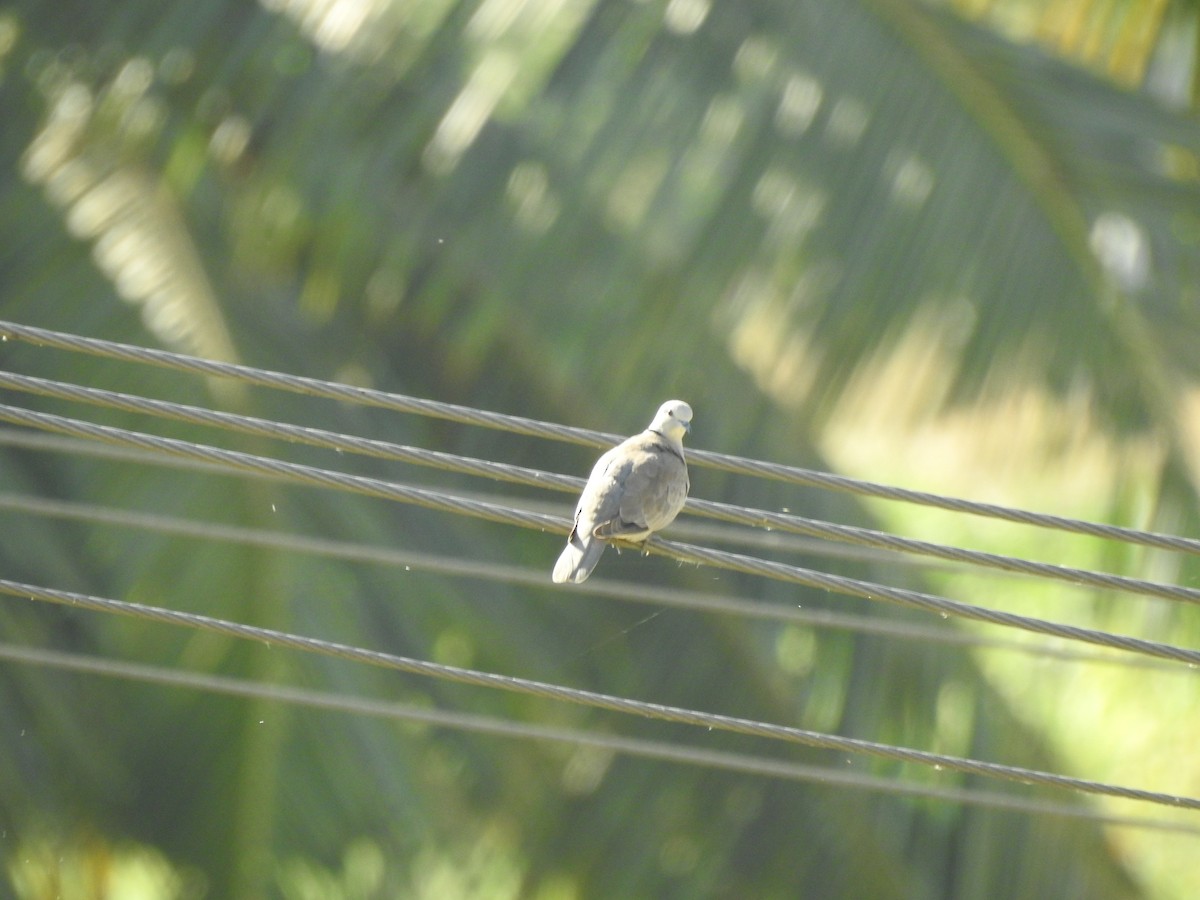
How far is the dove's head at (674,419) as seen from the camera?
17.1 feet

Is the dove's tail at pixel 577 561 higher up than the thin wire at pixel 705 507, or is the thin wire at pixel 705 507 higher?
the thin wire at pixel 705 507

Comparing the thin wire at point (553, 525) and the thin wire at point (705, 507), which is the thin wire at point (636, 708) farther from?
the thin wire at point (705, 507)

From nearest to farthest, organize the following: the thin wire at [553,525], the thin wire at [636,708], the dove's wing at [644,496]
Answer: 1. the thin wire at [553,525]
2. the thin wire at [636,708]
3. the dove's wing at [644,496]

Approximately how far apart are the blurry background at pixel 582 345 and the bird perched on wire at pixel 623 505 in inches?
93.9

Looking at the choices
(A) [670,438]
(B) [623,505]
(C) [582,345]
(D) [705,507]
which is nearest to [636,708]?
(D) [705,507]

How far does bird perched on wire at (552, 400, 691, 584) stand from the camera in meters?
4.56

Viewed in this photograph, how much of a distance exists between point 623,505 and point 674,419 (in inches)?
28.4

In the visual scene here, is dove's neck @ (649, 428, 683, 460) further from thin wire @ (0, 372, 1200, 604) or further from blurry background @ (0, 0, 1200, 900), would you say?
blurry background @ (0, 0, 1200, 900)

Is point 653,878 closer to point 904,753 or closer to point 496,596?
point 496,596

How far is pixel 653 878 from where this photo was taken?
847cm

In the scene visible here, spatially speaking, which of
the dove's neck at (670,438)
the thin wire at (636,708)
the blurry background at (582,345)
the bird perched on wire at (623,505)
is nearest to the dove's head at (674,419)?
the dove's neck at (670,438)

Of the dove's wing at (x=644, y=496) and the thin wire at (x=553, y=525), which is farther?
the dove's wing at (x=644, y=496)

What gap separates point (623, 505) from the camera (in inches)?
181

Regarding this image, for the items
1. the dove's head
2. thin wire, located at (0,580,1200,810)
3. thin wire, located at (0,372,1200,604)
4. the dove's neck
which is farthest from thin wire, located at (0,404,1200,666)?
the dove's head
